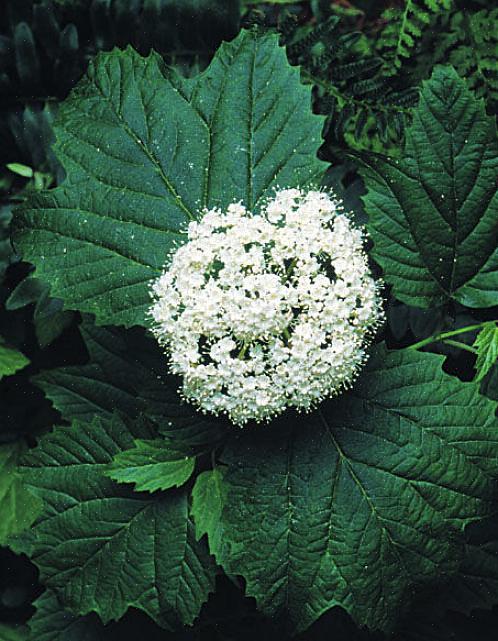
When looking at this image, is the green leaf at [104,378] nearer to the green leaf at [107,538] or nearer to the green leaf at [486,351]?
the green leaf at [107,538]

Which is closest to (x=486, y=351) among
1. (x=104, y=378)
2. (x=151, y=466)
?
(x=151, y=466)

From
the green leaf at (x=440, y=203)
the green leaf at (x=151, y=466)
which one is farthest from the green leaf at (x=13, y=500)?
the green leaf at (x=440, y=203)

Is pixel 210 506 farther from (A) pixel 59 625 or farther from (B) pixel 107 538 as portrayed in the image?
(A) pixel 59 625

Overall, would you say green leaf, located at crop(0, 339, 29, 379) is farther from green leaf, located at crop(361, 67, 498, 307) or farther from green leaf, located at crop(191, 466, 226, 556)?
green leaf, located at crop(361, 67, 498, 307)

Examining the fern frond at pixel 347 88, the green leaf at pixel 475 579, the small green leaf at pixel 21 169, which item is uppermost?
the fern frond at pixel 347 88

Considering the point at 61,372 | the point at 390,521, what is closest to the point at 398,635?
the point at 390,521

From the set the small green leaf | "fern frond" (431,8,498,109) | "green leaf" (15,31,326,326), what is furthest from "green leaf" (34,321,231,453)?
"fern frond" (431,8,498,109)
